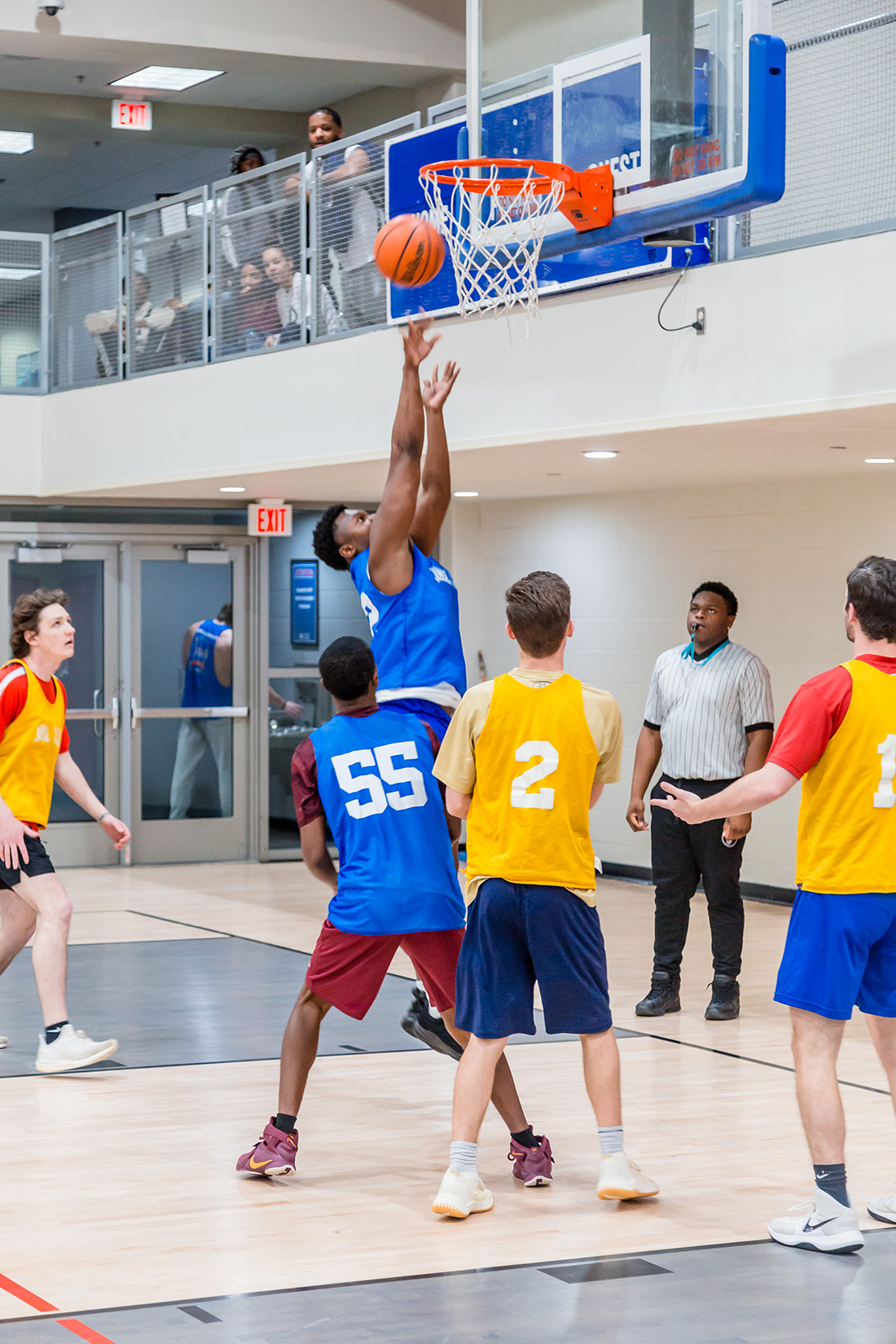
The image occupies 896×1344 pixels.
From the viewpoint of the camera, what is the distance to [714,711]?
24.1 feet

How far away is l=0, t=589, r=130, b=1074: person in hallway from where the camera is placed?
604 centimetres

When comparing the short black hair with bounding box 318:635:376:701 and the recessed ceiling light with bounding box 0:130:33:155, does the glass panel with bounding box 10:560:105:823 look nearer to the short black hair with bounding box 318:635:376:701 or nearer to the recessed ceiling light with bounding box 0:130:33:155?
the recessed ceiling light with bounding box 0:130:33:155

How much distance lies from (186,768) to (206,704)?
1.64ft

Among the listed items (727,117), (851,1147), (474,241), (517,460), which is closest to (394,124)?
(517,460)

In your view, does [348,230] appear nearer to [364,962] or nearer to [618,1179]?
[364,962]

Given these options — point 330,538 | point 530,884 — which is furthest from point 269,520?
point 530,884

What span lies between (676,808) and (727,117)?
3185 millimetres

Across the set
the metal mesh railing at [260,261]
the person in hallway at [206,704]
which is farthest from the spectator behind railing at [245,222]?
the person in hallway at [206,704]

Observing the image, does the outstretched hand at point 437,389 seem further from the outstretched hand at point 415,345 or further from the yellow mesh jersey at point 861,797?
the yellow mesh jersey at point 861,797

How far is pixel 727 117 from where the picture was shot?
614cm

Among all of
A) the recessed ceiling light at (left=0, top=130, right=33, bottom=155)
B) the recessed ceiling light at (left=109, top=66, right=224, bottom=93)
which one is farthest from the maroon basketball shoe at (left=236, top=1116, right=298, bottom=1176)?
the recessed ceiling light at (left=0, top=130, right=33, bottom=155)

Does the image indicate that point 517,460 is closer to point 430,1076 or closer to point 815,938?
point 430,1076

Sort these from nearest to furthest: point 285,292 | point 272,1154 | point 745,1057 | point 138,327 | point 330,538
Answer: point 272,1154 < point 330,538 < point 745,1057 < point 285,292 < point 138,327

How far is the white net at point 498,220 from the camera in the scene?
6.67 m
